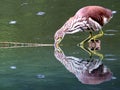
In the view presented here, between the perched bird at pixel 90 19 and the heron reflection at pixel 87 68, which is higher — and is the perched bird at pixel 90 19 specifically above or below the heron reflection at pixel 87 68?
above

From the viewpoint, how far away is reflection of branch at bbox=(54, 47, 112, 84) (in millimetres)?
5926

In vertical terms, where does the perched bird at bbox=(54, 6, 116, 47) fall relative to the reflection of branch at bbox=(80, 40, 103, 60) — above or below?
above

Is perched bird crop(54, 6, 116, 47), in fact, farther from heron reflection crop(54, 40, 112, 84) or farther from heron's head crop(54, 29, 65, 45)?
heron reflection crop(54, 40, 112, 84)

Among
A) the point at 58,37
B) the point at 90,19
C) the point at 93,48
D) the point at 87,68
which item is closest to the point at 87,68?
the point at 87,68

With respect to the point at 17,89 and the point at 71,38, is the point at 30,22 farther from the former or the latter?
the point at 17,89

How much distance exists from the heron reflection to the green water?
0.09 metres

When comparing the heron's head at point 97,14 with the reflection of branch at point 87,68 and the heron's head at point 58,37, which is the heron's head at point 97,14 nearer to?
the heron's head at point 58,37

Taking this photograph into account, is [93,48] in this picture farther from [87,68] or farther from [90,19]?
[87,68]

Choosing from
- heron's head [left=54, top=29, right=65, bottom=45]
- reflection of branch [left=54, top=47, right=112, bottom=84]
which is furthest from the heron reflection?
heron's head [left=54, top=29, right=65, bottom=45]

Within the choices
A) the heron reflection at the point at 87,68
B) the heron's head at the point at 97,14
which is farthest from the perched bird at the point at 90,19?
the heron reflection at the point at 87,68

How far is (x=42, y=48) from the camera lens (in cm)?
794

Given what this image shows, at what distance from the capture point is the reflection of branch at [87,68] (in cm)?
593

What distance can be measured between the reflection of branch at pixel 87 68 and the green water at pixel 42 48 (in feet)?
0.29

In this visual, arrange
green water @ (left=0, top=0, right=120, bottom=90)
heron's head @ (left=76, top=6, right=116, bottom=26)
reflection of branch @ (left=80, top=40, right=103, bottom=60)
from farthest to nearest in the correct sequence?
heron's head @ (left=76, top=6, right=116, bottom=26) < reflection of branch @ (left=80, top=40, right=103, bottom=60) < green water @ (left=0, top=0, right=120, bottom=90)
